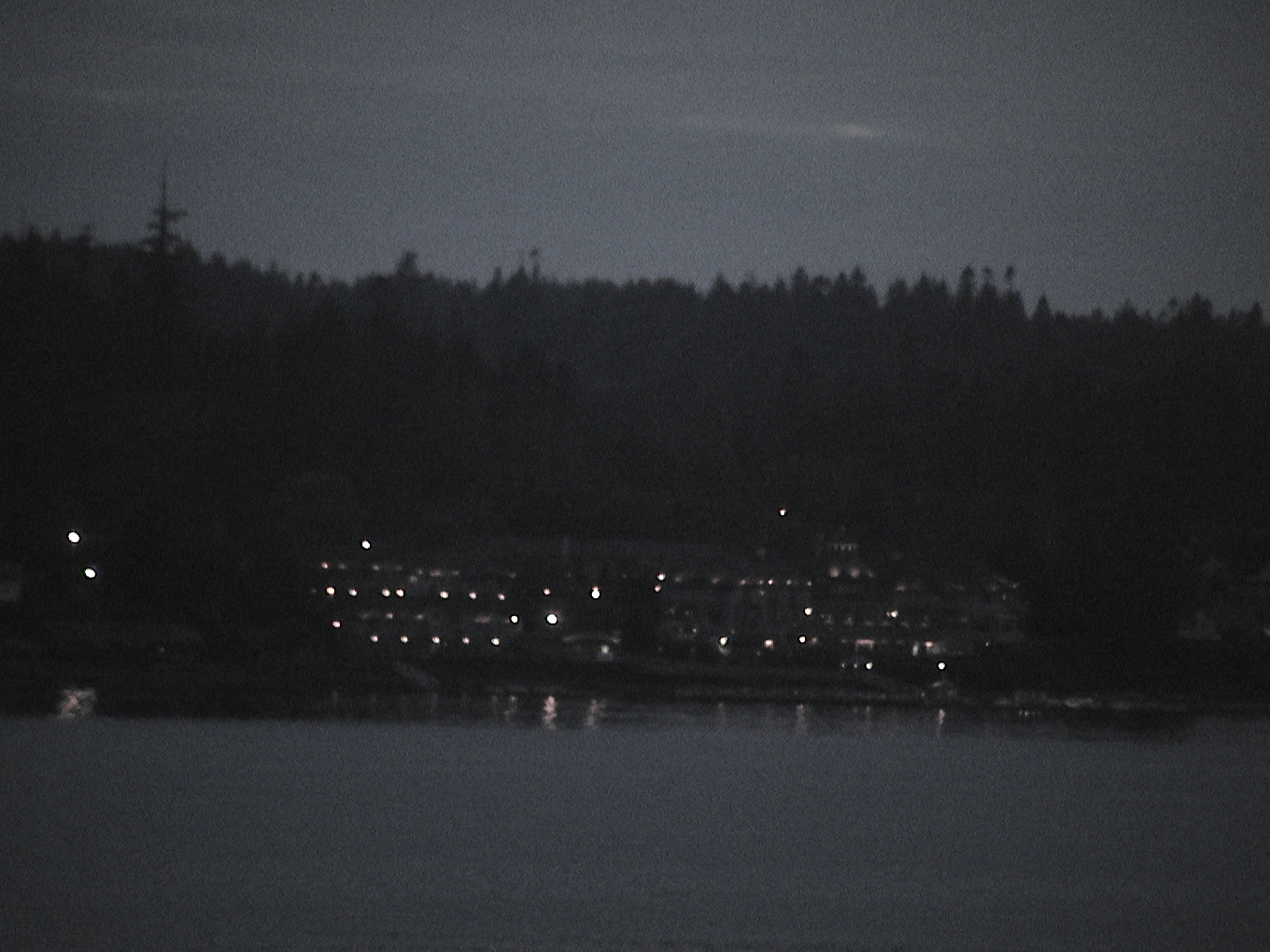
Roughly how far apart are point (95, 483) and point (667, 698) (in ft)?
47.5

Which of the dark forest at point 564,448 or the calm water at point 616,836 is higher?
the dark forest at point 564,448

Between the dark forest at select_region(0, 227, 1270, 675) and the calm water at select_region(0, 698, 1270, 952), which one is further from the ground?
the dark forest at select_region(0, 227, 1270, 675)

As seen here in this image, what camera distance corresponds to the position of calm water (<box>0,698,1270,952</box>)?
21547mm

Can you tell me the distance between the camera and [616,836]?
28391mm

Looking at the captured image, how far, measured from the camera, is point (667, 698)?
155 feet

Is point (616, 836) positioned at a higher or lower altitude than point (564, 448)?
lower

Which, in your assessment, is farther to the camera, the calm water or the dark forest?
the dark forest

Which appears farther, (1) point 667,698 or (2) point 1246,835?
(1) point 667,698

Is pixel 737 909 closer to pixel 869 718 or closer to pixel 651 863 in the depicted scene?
pixel 651 863

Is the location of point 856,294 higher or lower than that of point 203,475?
higher

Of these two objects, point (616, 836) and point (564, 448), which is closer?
point (616, 836)

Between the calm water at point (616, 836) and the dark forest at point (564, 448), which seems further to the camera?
the dark forest at point (564, 448)

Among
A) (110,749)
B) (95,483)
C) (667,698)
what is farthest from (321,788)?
(95,483)

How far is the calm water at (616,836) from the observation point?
21547mm
